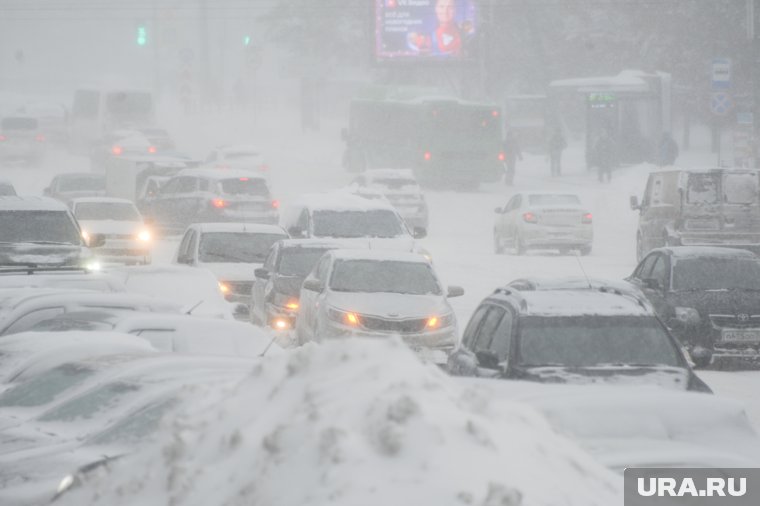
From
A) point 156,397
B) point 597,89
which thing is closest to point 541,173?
point 597,89

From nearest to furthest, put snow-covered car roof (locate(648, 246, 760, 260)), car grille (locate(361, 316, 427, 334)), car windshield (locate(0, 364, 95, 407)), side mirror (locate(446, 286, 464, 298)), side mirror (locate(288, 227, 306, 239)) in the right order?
car windshield (locate(0, 364, 95, 407)) < car grille (locate(361, 316, 427, 334)) < side mirror (locate(446, 286, 464, 298)) < snow-covered car roof (locate(648, 246, 760, 260)) < side mirror (locate(288, 227, 306, 239))

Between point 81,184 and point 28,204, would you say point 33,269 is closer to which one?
point 28,204

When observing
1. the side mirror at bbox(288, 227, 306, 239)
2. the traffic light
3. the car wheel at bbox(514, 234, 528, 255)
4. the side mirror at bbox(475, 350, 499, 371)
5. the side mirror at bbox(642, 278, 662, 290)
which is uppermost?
the traffic light

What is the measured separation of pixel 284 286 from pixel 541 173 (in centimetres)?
4057

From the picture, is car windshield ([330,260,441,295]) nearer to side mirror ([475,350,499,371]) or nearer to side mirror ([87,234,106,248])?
side mirror ([87,234,106,248])

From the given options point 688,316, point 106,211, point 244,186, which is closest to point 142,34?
point 244,186

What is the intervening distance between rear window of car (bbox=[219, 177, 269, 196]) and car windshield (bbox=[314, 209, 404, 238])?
8.80 metres

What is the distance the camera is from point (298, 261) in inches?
795

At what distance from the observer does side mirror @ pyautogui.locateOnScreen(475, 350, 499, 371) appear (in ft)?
33.3

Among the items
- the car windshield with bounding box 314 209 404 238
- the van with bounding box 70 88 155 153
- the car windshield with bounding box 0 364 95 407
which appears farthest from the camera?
the van with bounding box 70 88 155 153

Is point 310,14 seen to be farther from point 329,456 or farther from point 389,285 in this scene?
point 329,456

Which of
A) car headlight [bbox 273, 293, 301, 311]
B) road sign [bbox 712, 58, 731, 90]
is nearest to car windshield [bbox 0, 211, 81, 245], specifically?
car headlight [bbox 273, 293, 301, 311]

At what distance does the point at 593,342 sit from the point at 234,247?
1259 centimetres

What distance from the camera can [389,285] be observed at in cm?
1722
